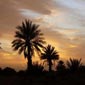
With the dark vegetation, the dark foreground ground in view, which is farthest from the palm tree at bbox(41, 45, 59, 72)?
the dark foreground ground

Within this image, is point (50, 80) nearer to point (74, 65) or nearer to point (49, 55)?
point (74, 65)

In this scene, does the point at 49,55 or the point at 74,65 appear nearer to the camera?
the point at 74,65

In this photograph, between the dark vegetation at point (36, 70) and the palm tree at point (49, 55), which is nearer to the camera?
the dark vegetation at point (36, 70)

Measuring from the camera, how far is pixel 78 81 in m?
37.7

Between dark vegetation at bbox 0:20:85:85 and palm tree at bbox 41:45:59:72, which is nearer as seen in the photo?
dark vegetation at bbox 0:20:85:85

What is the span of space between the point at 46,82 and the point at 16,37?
25.7m

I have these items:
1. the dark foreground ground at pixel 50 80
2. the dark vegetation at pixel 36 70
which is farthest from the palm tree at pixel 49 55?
the dark foreground ground at pixel 50 80

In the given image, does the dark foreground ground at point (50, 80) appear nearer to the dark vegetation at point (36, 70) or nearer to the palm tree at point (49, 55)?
the dark vegetation at point (36, 70)

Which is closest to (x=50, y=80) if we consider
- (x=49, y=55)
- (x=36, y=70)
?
(x=36, y=70)

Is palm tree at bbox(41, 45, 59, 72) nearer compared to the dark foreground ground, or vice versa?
the dark foreground ground

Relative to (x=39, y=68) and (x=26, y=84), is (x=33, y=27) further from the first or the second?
(x=26, y=84)

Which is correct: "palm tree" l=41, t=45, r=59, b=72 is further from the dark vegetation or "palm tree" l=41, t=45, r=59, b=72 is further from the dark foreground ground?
the dark foreground ground

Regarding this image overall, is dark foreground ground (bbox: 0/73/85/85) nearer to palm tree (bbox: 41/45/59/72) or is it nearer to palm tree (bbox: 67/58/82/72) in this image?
palm tree (bbox: 67/58/82/72)

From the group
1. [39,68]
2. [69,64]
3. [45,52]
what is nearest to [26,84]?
[39,68]
